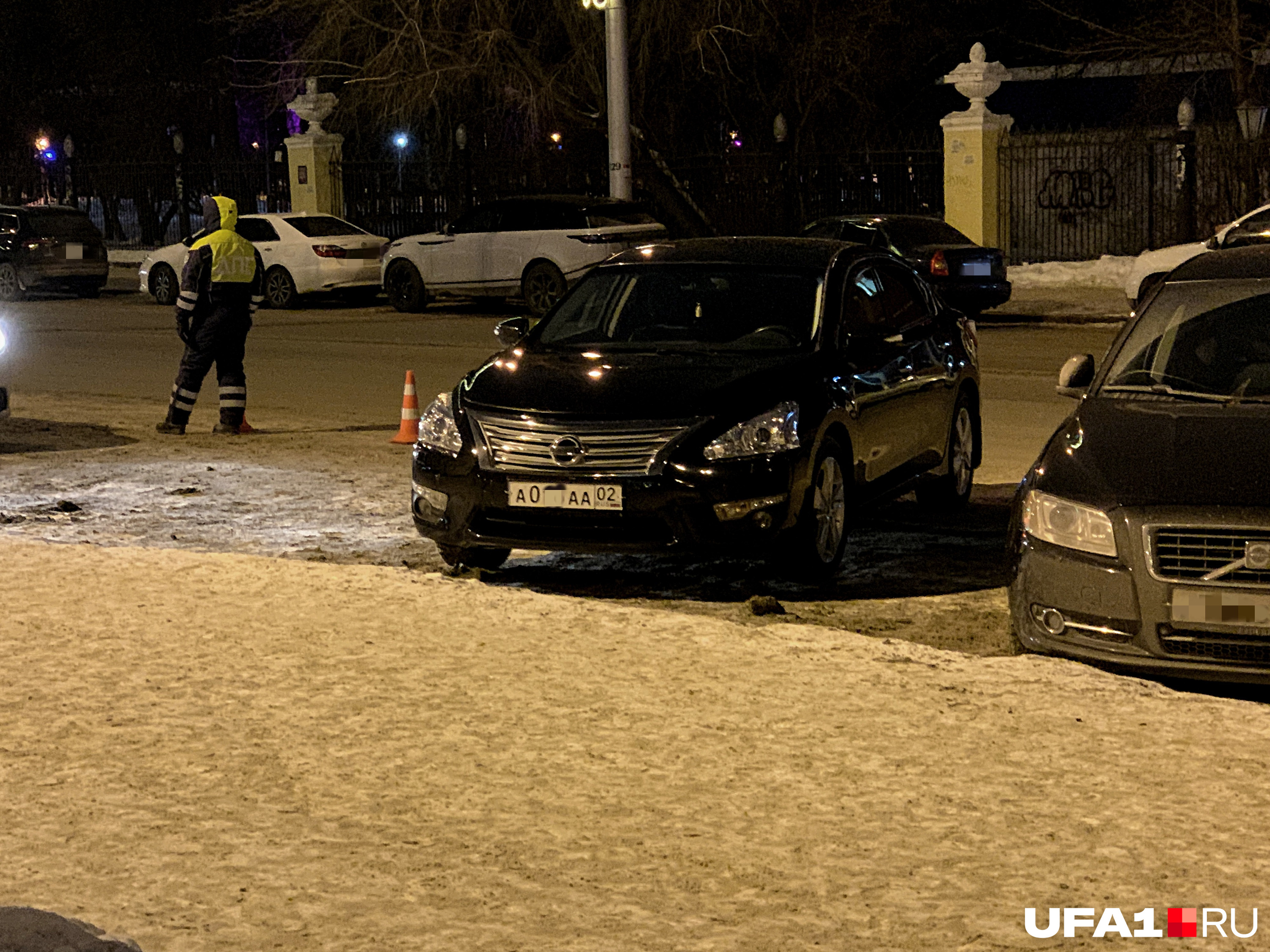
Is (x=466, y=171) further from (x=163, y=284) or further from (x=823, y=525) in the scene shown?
(x=823, y=525)

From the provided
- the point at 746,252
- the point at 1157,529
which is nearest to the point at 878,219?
the point at 746,252

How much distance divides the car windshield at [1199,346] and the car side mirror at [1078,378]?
94 millimetres

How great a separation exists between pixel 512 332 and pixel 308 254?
1880 cm

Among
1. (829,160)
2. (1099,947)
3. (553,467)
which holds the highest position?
(829,160)

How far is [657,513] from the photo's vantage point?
27.6ft

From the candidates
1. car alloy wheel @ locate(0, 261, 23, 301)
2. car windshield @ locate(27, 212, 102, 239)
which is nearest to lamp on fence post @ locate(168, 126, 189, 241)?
car windshield @ locate(27, 212, 102, 239)

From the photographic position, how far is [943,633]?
799cm

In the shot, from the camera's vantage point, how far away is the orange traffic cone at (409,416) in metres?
13.4

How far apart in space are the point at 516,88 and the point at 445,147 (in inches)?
350

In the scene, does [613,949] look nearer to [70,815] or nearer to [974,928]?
[974,928]

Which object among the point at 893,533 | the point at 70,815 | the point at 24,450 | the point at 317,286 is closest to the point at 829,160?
the point at 317,286

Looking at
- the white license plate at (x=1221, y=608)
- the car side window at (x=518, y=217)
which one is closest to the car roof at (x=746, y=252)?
the white license plate at (x=1221, y=608)

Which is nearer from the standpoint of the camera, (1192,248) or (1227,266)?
(1227,266)

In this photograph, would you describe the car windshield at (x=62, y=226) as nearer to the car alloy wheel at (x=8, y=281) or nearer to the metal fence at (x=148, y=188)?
the car alloy wheel at (x=8, y=281)
